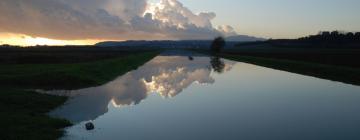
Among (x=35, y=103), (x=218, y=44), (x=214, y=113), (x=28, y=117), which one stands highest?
(x=28, y=117)

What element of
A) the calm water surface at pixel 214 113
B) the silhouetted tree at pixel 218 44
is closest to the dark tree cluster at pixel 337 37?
the silhouetted tree at pixel 218 44

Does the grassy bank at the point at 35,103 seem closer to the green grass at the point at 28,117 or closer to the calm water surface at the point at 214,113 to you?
the green grass at the point at 28,117

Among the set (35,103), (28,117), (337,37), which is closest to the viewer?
(28,117)

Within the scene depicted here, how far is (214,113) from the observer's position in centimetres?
1850

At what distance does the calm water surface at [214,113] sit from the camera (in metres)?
14.1

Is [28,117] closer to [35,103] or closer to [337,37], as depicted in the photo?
[35,103]

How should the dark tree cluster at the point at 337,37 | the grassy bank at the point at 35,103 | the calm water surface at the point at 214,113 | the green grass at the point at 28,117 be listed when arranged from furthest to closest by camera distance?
1. the dark tree cluster at the point at 337,37
2. the calm water surface at the point at 214,113
3. the grassy bank at the point at 35,103
4. the green grass at the point at 28,117

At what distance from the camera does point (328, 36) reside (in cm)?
15688

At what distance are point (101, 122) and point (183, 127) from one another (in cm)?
348

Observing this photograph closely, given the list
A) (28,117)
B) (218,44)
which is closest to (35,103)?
(28,117)

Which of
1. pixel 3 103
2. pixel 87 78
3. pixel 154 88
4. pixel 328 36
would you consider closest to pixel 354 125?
pixel 3 103

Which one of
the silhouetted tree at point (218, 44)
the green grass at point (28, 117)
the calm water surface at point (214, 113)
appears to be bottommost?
the silhouetted tree at point (218, 44)

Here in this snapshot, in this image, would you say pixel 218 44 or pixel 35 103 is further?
pixel 218 44

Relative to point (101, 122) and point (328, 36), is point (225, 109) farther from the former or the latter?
point (328, 36)
